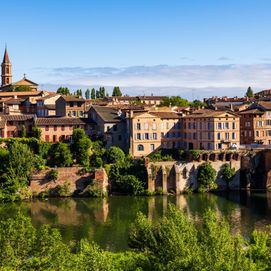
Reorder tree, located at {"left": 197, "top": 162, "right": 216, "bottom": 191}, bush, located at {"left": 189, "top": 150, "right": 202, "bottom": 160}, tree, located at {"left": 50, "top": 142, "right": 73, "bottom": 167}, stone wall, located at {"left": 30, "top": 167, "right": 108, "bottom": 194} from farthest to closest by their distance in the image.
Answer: bush, located at {"left": 189, "top": 150, "right": 202, "bottom": 160} → tree, located at {"left": 50, "top": 142, "right": 73, "bottom": 167} → tree, located at {"left": 197, "top": 162, "right": 216, "bottom": 191} → stone wall, located at {"left": 30, "top": 167, "right": 108, "bottom": 194}

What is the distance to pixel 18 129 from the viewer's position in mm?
81000

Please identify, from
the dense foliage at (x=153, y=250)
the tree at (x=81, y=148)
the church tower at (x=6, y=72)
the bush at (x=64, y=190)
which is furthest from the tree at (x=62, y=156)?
the church tower at (x=6, y=72)

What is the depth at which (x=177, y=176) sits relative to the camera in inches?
2820

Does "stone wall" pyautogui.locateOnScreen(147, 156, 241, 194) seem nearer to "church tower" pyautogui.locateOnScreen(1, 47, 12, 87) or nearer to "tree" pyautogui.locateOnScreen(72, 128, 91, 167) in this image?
"tree" pyautogui.locateOnScreen(72, 128, 91, 167)

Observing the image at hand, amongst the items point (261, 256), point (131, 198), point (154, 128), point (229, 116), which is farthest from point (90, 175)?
point (261, 256)

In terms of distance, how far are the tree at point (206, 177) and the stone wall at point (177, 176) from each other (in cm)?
64

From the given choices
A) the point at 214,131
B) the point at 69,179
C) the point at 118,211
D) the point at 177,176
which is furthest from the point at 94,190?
the point at 214,131

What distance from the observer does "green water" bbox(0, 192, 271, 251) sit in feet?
170

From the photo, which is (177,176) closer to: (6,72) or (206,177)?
(206,177)

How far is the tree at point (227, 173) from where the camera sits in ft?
A: 241

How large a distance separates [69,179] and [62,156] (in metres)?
4.19

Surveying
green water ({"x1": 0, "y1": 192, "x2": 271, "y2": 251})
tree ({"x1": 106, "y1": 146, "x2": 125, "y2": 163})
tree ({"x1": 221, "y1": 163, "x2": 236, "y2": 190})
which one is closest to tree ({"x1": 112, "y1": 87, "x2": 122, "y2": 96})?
tree ({"x1": 106, "y1": 146, "x2": 125, "y2": 163})

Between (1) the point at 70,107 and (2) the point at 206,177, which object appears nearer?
(2) the point at 206,177

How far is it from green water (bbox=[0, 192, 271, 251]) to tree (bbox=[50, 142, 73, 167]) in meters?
6.42
